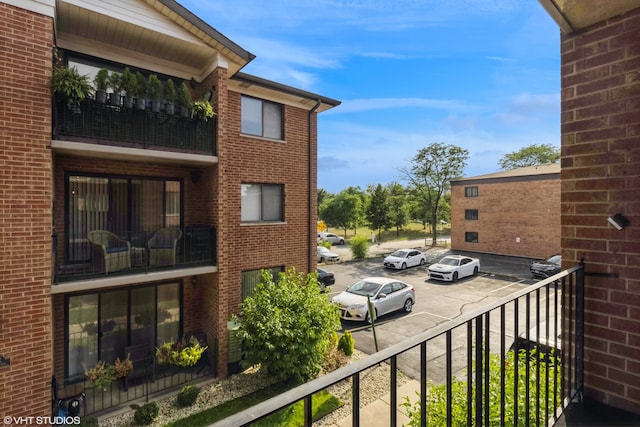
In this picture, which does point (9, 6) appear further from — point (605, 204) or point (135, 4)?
point (605, 204)

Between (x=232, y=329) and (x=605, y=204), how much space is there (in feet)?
26.1

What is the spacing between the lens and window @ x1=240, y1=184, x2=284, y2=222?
9.70 metres

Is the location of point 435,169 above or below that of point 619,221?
above

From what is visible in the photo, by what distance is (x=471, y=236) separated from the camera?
2973 centimetres

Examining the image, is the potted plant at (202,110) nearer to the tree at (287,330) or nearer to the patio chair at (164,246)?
the patio chair at (164,246)

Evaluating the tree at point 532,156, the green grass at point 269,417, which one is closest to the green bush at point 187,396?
the green grass at point 269,417

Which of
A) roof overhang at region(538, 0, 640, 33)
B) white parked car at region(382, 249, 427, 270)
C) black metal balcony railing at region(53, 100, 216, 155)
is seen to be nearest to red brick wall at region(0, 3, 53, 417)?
black metal balcony railing at region(53, 100, 216, 155)

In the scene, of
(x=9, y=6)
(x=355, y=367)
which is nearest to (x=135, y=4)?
(x=9, y=6)

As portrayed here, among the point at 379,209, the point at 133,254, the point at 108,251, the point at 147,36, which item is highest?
the point at 147,36

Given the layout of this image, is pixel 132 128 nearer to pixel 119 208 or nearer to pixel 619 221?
pixel 119 208

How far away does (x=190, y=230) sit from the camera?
810cm

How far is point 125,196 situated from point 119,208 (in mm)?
326

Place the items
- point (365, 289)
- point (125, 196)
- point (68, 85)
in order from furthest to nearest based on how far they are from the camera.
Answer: point (365, 289) < point (125, 196) < point (68, 85)

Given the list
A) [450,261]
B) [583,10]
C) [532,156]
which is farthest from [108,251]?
[532,156]
